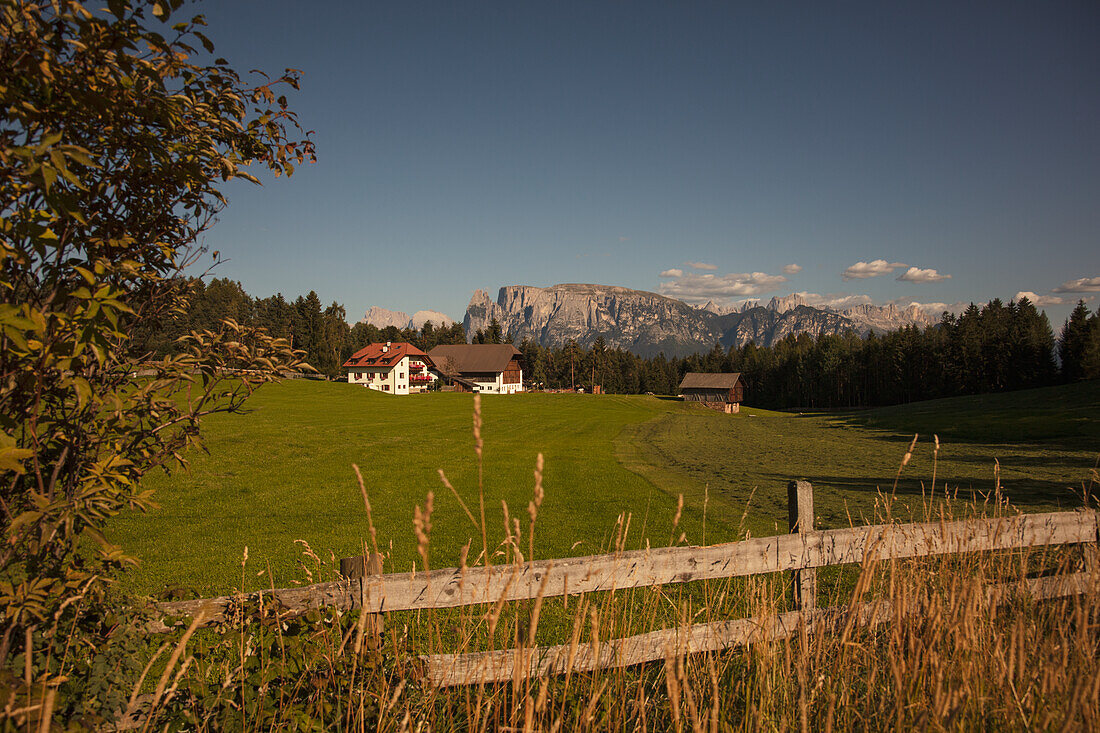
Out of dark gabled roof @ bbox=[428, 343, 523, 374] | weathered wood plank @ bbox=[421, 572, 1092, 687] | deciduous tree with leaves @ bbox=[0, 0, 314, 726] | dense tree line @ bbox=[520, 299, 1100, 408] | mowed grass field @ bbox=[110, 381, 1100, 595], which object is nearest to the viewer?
deciduous tree with leaves @ bbox=[0, 0, 314, 726]

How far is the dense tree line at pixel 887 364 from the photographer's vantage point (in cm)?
7644

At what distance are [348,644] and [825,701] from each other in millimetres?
2824

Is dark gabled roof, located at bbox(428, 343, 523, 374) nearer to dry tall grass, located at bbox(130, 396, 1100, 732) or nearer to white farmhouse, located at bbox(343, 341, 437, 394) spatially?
white farmhouse, located at bbox(343, 341, 437, 394)

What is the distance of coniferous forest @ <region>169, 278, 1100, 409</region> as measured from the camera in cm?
7719

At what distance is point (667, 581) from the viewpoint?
397 centimetres

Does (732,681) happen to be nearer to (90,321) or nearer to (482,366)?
(90,321)

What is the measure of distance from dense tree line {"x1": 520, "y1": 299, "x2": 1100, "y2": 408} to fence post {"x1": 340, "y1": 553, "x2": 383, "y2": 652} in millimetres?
98610

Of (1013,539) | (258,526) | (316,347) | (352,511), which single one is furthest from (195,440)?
(316,347)

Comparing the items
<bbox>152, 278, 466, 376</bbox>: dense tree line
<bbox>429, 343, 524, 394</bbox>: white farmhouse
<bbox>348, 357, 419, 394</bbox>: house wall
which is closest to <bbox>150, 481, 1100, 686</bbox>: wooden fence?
<bbox>152, 278, 466, 376</bbox>: dense tree line

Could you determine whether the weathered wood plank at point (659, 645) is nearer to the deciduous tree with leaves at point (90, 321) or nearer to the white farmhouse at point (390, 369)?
the deciduous tree with leaves at point (90, 321)

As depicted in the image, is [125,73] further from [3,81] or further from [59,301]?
[59,301]

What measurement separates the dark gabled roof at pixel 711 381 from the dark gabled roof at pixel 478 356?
33.3m

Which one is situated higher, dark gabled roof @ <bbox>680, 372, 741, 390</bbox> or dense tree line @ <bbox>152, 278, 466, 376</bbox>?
dense tree line @ <bbox>152, 278, 466, 376</bbox>

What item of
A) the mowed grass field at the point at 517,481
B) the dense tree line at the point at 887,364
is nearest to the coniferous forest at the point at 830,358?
the dense tree line at the point at 887,364
